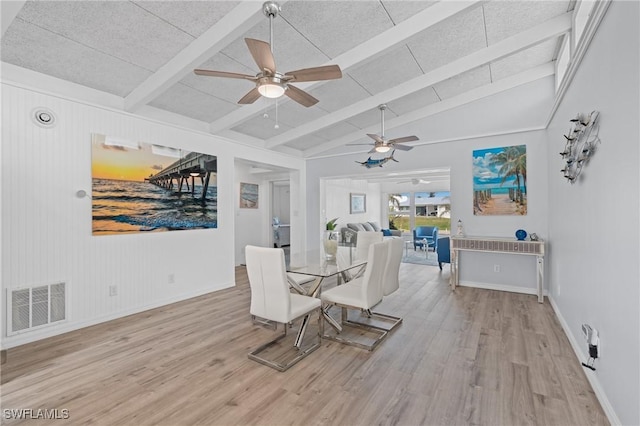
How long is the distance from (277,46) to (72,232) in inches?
115

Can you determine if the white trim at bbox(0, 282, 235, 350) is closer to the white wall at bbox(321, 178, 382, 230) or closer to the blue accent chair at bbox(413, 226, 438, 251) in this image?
the white wall at bbox(321, 178, 382, 230)

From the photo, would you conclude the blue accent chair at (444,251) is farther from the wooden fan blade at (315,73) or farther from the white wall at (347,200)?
the wooden fan blade at (315,73)

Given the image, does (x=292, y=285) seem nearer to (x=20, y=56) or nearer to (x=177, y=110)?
(x=177, y=110)

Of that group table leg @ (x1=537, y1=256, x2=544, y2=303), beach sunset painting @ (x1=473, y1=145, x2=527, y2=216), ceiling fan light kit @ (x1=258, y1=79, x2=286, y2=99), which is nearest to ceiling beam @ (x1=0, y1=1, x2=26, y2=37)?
ceiling fan light kit @ (x1=258, y1=79, x2=286, y2=99)

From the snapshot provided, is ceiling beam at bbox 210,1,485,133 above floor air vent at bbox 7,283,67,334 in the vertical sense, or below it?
above

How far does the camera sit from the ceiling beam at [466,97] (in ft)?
14.6

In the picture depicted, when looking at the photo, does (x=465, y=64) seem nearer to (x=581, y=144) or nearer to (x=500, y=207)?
(x=581, y=144)

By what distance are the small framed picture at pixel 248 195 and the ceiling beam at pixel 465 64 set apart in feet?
8.99

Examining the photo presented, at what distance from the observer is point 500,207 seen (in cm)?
476

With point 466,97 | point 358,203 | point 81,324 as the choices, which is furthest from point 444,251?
point 81,324

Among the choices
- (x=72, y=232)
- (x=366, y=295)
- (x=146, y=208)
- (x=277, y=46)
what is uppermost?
(x=277, y=46)

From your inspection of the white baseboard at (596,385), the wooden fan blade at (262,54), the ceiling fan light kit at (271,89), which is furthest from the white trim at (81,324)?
the white baseboard at (596,385)

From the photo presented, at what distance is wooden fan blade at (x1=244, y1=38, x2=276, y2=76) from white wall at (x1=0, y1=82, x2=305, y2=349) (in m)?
2.43

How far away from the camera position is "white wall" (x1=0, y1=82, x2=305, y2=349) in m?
2.82
